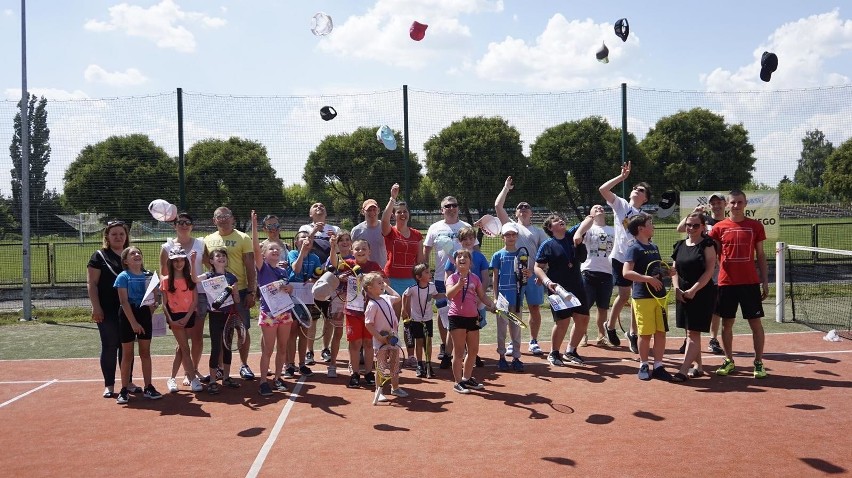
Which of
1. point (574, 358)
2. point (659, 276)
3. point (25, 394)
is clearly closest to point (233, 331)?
point (25, 394)

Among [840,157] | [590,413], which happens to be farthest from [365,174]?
[840,157]

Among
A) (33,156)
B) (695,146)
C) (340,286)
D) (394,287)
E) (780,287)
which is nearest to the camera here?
(340,286)

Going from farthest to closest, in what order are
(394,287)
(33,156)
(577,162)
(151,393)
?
(577,162)
(33,156)
(394,287)
(151,393)

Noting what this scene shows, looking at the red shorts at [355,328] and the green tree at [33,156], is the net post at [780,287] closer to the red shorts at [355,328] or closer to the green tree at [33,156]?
the red shorts at [355,328]

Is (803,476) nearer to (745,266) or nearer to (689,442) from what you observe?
(689,442)

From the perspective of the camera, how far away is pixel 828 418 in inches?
226

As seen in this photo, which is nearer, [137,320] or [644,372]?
[137,320]

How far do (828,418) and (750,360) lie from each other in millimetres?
2428

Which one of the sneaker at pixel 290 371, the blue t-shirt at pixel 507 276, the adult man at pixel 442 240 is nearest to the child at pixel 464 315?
the adult man at pixel 442 240

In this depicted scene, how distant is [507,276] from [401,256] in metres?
1.26

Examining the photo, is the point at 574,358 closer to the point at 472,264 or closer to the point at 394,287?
the point at 472,264

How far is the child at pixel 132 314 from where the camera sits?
6.76 metres

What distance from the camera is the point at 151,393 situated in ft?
22.9

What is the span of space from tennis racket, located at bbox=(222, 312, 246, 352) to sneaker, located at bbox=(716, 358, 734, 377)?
5.21 metres
